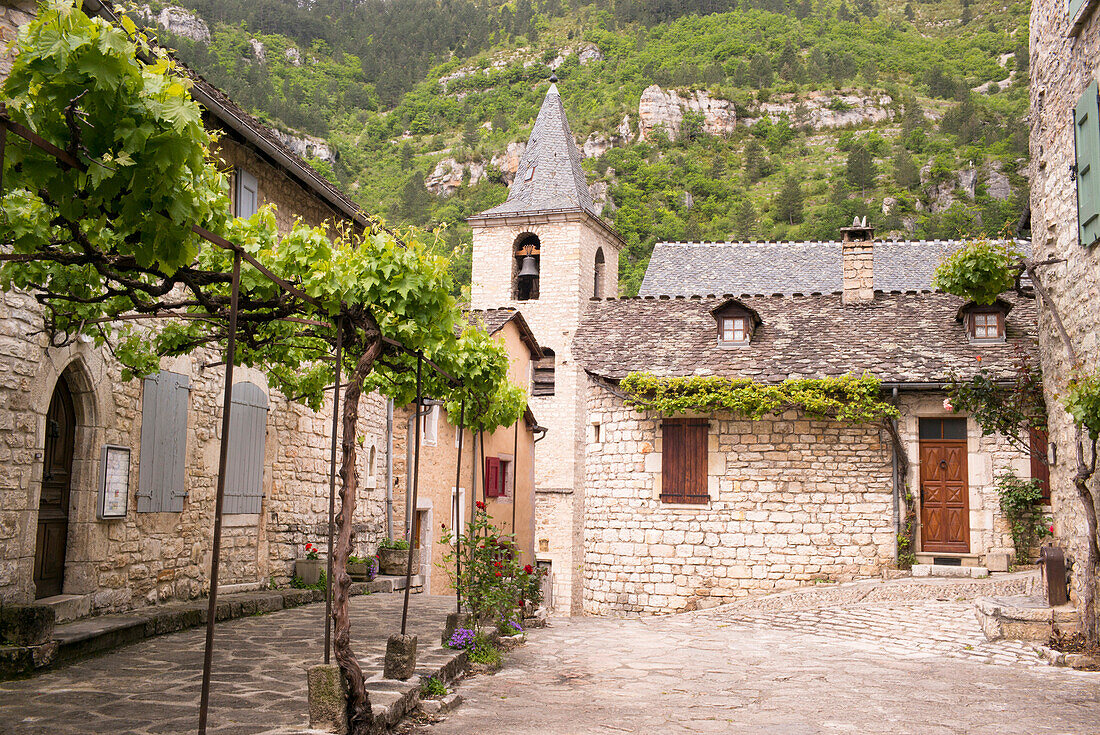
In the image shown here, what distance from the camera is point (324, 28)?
266 ft

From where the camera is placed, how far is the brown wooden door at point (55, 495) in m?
7.44

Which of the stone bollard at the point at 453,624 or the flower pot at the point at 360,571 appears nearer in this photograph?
the stone bollard at the point at 453,624

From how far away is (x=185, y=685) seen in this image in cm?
595

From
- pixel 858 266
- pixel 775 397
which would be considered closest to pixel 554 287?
pixel 858 266

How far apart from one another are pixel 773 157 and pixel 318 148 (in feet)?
101

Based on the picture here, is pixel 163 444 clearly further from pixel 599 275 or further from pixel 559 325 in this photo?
pixel 599 275

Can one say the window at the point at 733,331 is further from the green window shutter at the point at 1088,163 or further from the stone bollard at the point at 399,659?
the stone bollard at the point at 399,659

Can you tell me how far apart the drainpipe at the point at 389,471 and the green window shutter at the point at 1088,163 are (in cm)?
1035

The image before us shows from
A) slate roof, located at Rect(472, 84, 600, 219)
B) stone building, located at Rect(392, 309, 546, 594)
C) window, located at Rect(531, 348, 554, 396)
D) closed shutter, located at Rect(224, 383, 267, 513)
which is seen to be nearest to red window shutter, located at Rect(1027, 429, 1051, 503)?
stone building, located at Rect(392, 309, 546, 594)

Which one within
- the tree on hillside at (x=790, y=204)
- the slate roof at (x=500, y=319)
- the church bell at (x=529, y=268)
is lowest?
the slate roof at (x=500, y=319)

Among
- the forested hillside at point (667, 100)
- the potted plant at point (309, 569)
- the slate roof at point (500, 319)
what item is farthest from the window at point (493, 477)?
the forested hillside at point (667, 100)

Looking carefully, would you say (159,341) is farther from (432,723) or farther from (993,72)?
(993,72)

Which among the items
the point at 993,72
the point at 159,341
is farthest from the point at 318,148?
the point at 159,341

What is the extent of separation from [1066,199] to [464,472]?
1194 cm
